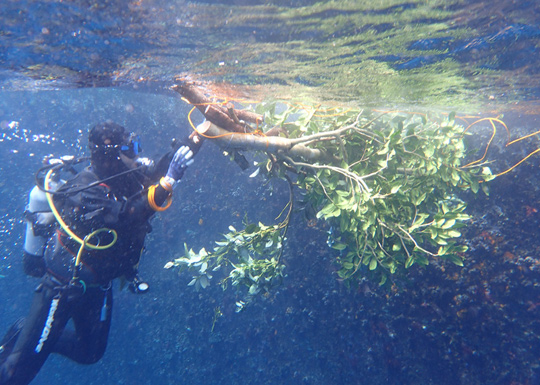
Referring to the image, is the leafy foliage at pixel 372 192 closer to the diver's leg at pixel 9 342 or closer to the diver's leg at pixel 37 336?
the diver's leg at pixel 37 336

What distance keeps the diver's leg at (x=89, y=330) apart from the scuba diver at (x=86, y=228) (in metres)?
0.05

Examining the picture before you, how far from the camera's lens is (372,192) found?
147 inches

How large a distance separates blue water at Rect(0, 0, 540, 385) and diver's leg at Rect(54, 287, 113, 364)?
4613 millimetres

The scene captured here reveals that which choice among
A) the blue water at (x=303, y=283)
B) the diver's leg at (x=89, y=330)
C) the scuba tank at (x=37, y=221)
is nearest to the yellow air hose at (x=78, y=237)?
the scuba tank at (x=37, y=221)

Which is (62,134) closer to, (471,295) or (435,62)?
(435,62)

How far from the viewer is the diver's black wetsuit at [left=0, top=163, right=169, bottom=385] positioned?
4.16m

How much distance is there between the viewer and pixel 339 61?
6.78m

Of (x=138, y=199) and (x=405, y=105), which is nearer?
(x=138, y=199)

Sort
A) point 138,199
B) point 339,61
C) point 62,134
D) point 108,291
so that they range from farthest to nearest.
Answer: point 62,134 → point 339,61 → point 108,291 → point 138,199

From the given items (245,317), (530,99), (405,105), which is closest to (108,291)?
(245,317)

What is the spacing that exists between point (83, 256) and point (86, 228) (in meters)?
0.67

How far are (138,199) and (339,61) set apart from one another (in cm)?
594

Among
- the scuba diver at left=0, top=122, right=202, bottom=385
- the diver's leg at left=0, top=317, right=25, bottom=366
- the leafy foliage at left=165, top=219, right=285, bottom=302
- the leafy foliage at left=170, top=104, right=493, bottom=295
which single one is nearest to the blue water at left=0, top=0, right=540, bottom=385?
the leafy foliage at left=170, top=104, right=493, bottom=295

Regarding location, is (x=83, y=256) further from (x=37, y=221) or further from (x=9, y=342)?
(x=9, y=342)
